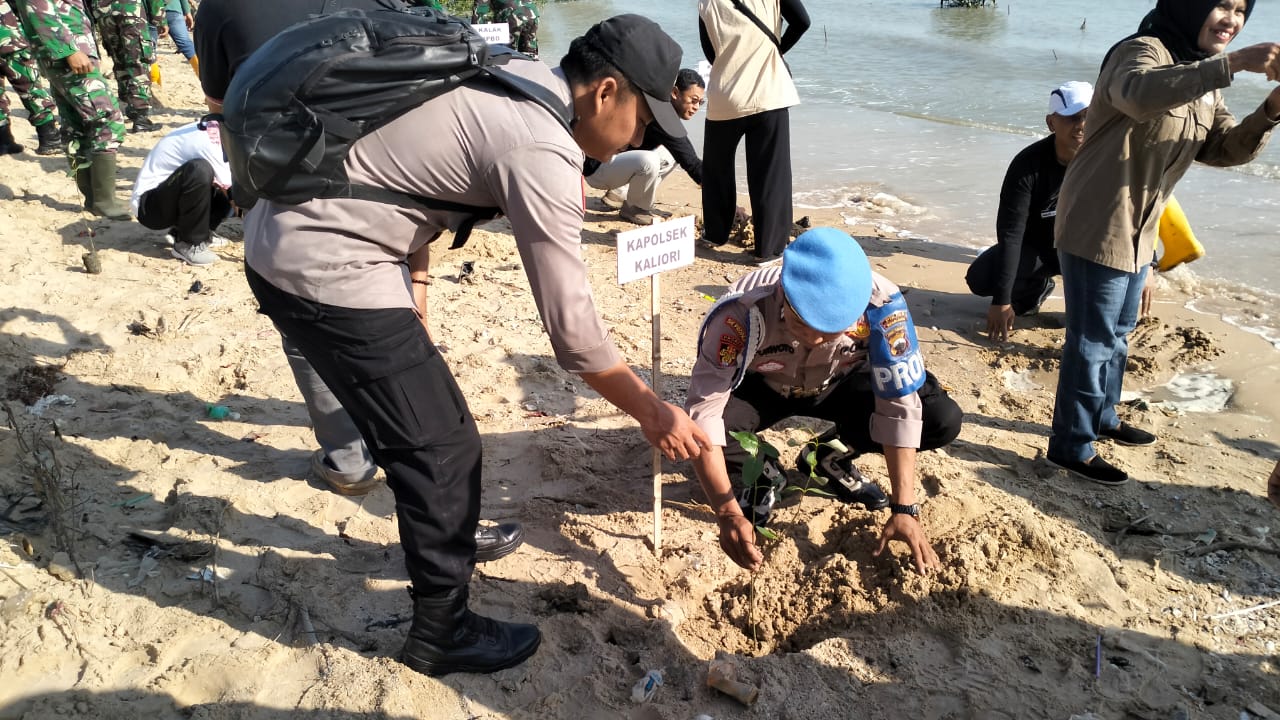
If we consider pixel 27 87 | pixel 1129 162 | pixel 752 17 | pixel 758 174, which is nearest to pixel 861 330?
pixel 1129 162

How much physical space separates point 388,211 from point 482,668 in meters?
1.27

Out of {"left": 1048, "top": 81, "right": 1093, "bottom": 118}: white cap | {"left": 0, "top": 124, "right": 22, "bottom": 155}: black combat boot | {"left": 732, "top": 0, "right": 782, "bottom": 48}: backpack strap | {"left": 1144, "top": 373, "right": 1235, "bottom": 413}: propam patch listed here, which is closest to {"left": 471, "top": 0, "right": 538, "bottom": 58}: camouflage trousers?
{"left": 732, "top": 0, "right": 782, "bottom": 48}: backpack strap

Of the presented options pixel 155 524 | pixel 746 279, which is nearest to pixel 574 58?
pixel 746 279

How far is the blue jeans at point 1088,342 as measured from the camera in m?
3.24

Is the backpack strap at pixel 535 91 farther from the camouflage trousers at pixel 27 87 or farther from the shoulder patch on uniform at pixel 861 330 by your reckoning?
the camouflage trousers at pixel 27 87

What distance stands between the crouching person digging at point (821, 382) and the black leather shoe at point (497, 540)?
77 centimetres

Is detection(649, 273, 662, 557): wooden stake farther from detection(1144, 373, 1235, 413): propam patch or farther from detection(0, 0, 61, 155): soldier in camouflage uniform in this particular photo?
detection(0, 0, 61, 155): soldier in camouflage uniform

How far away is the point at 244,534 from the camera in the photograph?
291 cm

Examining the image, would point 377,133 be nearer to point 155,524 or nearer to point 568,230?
point 568,230

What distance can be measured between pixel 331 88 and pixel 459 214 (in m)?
0.39

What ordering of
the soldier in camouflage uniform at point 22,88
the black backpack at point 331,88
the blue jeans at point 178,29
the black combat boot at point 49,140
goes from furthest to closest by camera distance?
the blue jeans at point 178,29
the black combat boot at point 49,140
the soldier in camouflage uniform at point 22,88
the black backpack at point 331,88

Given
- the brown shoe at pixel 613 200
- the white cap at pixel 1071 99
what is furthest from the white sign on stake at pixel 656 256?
the brown shoe at pixel 613 200

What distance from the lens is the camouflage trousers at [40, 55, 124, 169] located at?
5.51 meters

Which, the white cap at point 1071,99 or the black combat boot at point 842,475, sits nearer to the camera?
the black combat boot at point 842,475
